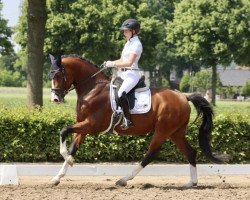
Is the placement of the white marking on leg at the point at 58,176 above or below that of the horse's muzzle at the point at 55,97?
below

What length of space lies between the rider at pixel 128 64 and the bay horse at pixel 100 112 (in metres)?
0.24

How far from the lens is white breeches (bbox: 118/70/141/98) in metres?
8.19

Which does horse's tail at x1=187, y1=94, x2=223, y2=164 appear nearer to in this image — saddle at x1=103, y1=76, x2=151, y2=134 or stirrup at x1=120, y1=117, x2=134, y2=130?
saddle at x1=103, y1=76, x2=151, y2=134

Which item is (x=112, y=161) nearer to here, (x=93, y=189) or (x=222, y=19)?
(x=93, y=189)

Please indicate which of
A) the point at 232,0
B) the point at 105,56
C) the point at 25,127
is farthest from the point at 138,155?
the point at 232,0

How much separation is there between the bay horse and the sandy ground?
0.99ft

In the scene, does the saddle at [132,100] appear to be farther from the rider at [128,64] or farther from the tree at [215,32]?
the tree at [215,32]

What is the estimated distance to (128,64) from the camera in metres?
8.07

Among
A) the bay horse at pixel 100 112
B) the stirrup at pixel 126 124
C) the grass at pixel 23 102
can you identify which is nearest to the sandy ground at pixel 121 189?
the bay horse at pixel 100 112

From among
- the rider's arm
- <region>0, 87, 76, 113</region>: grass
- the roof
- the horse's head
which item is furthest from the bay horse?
the roof

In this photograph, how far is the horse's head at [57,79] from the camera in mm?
8086

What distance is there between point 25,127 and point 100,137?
1567mm

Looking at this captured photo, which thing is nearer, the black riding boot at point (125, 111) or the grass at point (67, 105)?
the black riding boot at point (125, 111)

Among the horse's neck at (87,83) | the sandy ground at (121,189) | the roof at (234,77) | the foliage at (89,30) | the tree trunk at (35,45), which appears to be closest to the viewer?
the sandy ground at (121,189)
